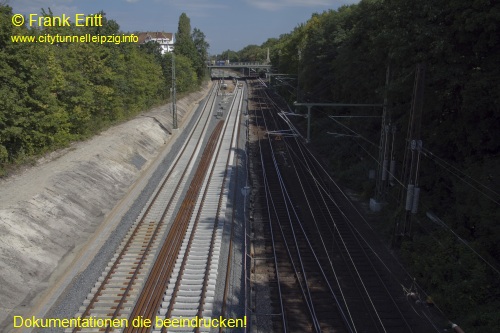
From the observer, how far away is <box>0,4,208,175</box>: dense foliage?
18.7 meters

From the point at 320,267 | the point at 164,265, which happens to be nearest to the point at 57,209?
the point at 164,265

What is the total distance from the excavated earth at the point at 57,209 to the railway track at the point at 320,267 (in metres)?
6.53

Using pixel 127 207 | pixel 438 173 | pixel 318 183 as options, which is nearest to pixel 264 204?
pixel 318 183

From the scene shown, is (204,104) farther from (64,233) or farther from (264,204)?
(64,233)

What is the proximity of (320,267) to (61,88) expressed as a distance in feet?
61.7

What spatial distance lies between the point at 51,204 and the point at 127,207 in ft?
11.7

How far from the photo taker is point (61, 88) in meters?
24.9

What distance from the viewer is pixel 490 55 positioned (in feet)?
45.2

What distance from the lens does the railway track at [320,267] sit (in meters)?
11.4

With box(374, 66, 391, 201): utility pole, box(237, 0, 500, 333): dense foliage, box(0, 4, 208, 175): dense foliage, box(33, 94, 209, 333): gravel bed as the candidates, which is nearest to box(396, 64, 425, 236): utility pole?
box(237, 0, 500, 333): dense foliage

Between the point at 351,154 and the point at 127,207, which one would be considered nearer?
the point at 127,207

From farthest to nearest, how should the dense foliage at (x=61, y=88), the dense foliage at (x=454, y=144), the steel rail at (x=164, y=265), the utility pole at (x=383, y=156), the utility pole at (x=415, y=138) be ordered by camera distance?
1. the dense foliage at (x=61, y=88)
2. the utility pole at (x=383, y=156)
3. the utility pole at (x=415, y=138)
4. the dense foliage at (x=454, y=144)
5. the steel rail at (x=164, y=265)

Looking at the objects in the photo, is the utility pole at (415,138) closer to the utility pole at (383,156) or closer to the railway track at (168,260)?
the utility pole at (383,156)

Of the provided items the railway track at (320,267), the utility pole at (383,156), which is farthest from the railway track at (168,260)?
the utility pole at (383,156)
